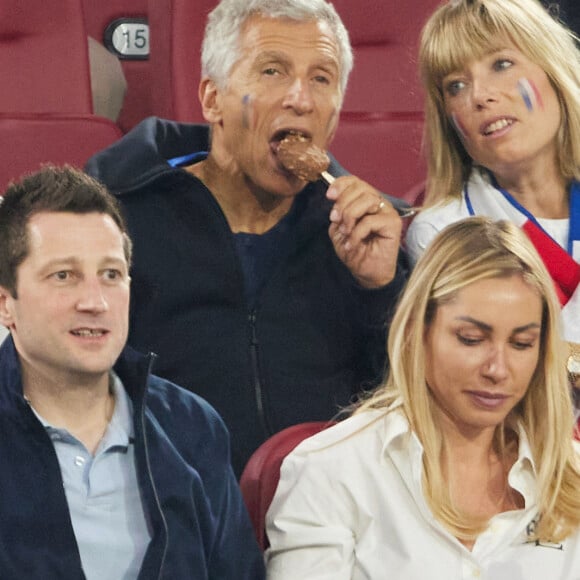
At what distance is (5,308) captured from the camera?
3.27ft

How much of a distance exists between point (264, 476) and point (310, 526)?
0.07 m

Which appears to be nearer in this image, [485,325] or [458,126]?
[485,325]

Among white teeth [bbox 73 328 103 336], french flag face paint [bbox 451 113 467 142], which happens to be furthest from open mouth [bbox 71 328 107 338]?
french flag face paint [bbox 451 113 467 142]

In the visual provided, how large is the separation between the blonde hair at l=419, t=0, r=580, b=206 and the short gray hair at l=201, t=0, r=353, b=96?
0.09 metres

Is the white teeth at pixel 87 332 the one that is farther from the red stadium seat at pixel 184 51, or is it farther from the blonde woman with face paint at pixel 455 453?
the red stadium seat at pixel 184 51

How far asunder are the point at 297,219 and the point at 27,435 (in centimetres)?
47

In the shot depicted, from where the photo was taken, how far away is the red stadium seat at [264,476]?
1.05m

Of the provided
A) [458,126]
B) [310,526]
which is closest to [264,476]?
[310,526]

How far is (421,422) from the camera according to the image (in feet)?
3.39

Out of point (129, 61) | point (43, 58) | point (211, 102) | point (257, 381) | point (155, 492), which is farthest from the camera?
point (129, 61)

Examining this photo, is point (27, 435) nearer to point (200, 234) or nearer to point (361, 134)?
point (200, 234)

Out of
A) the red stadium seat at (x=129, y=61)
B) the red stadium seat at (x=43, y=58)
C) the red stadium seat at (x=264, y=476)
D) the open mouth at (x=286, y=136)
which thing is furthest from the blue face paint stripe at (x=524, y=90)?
the red stadium seat at (x=129, y=61)

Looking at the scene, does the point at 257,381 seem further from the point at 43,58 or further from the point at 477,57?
the point at 43,58

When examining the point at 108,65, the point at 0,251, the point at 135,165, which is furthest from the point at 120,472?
the point at 108,65
